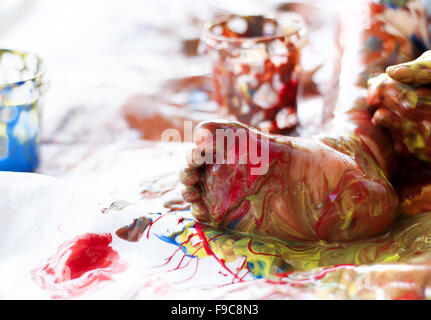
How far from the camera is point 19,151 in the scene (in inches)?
29.8

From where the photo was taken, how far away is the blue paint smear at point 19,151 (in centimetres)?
73

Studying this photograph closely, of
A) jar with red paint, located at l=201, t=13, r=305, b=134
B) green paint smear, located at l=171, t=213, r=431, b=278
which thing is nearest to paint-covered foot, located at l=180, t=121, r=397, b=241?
green paint smear, located at l=171, t=213, r=431, b=278

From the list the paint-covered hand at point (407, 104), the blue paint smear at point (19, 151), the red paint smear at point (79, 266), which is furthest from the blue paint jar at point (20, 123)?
the paint-covered hand at point (407, 104)

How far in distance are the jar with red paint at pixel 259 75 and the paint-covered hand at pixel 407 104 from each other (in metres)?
0.22

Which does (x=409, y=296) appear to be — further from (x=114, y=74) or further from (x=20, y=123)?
(x=114, y=74)

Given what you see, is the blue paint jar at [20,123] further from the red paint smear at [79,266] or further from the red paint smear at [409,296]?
the red paint smear at [409,296]

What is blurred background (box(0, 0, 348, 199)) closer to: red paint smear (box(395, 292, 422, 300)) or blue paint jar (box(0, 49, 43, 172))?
blue paint jar (box(0, 49, 43, 172))

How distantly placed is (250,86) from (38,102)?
338mm

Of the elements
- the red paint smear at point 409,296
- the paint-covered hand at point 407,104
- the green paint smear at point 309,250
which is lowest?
the green paint smear at point 309,250

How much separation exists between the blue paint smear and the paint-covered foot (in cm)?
33

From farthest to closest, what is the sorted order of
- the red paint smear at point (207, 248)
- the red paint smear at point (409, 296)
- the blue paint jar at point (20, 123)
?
the blue paint jar at point (20, 123) < the red paint smear at point (207, 248) < the red paint smear at point (409, 296)

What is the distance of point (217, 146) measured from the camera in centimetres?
53
